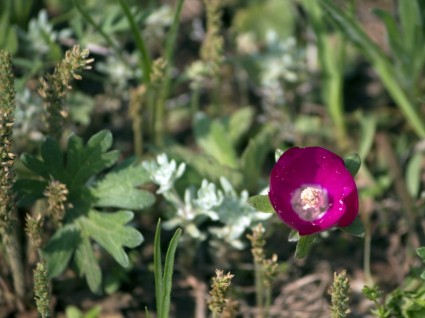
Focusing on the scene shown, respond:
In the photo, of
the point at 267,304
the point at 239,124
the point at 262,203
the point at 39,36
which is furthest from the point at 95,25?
the point at 267,304

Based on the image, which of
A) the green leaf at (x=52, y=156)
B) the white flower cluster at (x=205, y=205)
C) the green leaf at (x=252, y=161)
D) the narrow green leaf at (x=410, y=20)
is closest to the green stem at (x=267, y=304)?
the white flower cluster at (x=205, y=205)

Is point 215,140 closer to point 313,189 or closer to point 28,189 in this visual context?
point 313,189

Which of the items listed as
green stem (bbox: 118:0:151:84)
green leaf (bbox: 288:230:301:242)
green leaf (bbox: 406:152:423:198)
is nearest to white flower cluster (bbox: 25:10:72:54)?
green stem (bbox: 118:0:151:84)

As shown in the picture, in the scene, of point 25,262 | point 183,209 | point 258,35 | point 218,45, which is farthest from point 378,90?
point 25,262

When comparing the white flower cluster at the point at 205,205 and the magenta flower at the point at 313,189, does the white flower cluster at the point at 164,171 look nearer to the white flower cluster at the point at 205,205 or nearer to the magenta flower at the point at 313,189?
the white flower cluster at the point at 205,205

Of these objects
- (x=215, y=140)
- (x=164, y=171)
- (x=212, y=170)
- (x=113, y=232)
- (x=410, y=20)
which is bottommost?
(x=113, y=232)

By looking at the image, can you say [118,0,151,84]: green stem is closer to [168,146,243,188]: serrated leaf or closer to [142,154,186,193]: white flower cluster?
[168,146,243,188]: serrated leaf

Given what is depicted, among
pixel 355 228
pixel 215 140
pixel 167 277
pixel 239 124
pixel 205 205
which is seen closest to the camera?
pixel 167 277
